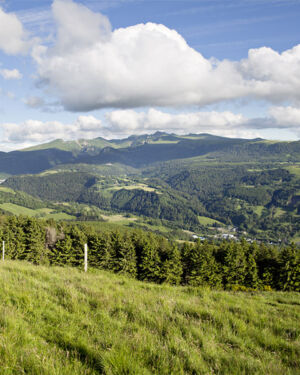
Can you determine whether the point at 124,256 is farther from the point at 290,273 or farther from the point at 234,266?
the point at 290,273

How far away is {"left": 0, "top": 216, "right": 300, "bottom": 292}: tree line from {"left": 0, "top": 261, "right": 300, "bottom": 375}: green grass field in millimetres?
49246

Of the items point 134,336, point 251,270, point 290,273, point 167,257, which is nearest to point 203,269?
point 167,257

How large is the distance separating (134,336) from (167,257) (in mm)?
57625

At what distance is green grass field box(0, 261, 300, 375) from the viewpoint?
4184mm

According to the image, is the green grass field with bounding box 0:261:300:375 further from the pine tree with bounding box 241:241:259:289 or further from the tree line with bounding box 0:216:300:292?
the pine tree with bounding box 241:241:259:289

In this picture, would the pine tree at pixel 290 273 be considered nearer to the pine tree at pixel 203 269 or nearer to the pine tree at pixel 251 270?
the pine tree at pixel 251 270

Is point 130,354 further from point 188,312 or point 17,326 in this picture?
point 188,312

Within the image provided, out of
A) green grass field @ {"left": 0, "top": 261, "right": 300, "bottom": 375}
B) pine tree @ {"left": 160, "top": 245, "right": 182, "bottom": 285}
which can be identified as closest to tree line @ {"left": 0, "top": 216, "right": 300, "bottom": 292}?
pine tree @ {"left": 160, "top": 245, "right": 182, "bottom": 285}

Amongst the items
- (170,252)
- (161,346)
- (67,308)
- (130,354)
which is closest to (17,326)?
(67,308)

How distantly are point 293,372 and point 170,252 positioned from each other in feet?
188

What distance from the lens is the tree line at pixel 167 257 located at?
54969 millimetres

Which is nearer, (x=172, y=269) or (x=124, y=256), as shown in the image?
(x=172, y=269)

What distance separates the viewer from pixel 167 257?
2399 inches

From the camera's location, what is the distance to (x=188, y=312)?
25.5 ft
